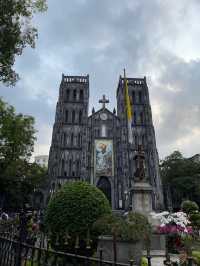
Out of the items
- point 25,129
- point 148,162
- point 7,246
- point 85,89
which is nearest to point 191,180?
point 148,162

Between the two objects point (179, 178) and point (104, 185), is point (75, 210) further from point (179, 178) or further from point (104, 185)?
point (179, 178)

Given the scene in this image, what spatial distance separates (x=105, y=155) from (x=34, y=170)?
485 inches

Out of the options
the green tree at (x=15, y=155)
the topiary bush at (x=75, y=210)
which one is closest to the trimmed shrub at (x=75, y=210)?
the topiary bush at (x=75, y=210)

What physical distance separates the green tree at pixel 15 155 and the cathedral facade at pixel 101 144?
4.63 m

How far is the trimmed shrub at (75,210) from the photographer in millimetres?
7502

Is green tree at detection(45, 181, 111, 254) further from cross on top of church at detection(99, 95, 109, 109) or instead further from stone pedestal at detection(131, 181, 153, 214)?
cross on top of church at detection(99, 95, 109, 109)

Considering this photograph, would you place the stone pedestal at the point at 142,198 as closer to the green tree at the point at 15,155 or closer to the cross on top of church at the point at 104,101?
the green tree at the point at 15,155

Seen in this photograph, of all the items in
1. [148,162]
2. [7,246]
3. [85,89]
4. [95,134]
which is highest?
[85,89]

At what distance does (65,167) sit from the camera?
40.7 metres

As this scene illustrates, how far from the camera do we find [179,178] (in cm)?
4444

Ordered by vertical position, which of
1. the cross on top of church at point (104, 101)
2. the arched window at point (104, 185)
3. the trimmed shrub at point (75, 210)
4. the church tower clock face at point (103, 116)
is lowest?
the trimmed shrub at point (75, 210)

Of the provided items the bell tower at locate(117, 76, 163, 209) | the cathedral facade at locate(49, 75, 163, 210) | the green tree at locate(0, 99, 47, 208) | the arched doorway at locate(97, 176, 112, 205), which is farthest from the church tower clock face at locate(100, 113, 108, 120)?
the green tree at locate(0, 99, 47, 208)

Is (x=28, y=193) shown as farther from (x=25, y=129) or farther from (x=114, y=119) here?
(x=114, y=119)

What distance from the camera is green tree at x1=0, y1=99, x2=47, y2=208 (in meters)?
26.5
